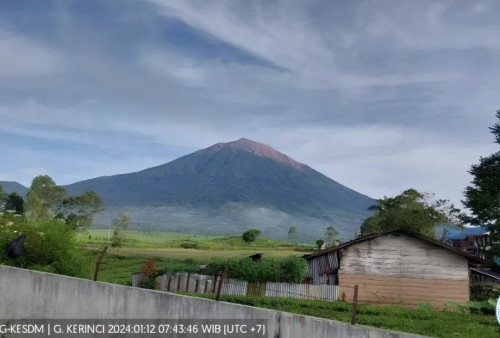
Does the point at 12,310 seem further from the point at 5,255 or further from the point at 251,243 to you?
the point at 251,243

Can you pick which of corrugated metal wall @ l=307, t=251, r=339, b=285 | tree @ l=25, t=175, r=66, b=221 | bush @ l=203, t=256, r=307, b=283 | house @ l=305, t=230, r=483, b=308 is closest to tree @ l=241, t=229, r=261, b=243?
tree @ l=25, t=175, r=66, b=221

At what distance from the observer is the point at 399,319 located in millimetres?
22406

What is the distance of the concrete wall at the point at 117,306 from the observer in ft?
25.5

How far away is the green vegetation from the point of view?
1936 cm

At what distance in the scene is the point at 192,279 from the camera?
32.1 metres

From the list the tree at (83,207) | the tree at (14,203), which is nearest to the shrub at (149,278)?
Result: the tree at (14,203)

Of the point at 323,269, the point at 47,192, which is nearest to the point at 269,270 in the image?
the point at 323,269

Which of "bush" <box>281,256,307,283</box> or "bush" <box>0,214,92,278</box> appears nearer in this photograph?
"bush" <box>0,214,92,278</box>

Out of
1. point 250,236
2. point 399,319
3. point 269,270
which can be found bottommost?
point 399,319

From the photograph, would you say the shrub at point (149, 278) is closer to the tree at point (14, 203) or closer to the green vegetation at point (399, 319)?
the green vegetation at point (399, 319)

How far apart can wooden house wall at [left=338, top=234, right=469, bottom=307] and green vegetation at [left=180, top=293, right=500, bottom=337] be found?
201 inches

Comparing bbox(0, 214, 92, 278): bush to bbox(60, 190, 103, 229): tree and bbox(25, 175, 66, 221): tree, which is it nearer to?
bbox(25, 175, 66, 221): tree

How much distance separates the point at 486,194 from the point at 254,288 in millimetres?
26441

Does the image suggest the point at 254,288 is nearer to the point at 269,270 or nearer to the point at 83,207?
the point at 269,270
